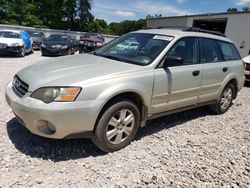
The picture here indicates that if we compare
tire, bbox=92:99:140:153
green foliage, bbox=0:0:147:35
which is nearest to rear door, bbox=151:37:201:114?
tire, bbox=92:99:140:153

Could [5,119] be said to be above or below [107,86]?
below

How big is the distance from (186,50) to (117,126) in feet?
6.22

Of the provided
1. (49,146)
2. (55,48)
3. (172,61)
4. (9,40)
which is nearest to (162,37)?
(172,61)

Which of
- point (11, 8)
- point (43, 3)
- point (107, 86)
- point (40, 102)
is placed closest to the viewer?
point (40, 102)

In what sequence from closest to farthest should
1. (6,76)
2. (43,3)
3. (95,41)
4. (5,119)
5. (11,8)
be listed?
(5,119) → (6,76) → (95,41) → (11,8) → (43,3)

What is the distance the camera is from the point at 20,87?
10.4ft

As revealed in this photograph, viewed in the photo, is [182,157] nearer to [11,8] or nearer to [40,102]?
[40,102]

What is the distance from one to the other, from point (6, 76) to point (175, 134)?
219 inches

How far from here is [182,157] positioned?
11.0 ft

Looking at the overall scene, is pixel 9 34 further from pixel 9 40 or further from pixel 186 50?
pixel 186 50

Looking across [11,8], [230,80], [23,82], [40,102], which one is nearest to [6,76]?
[23,82]

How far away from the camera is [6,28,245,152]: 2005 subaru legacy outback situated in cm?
282

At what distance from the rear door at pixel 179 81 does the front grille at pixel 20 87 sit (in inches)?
70.1

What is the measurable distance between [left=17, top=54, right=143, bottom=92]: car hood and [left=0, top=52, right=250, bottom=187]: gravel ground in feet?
2.90
